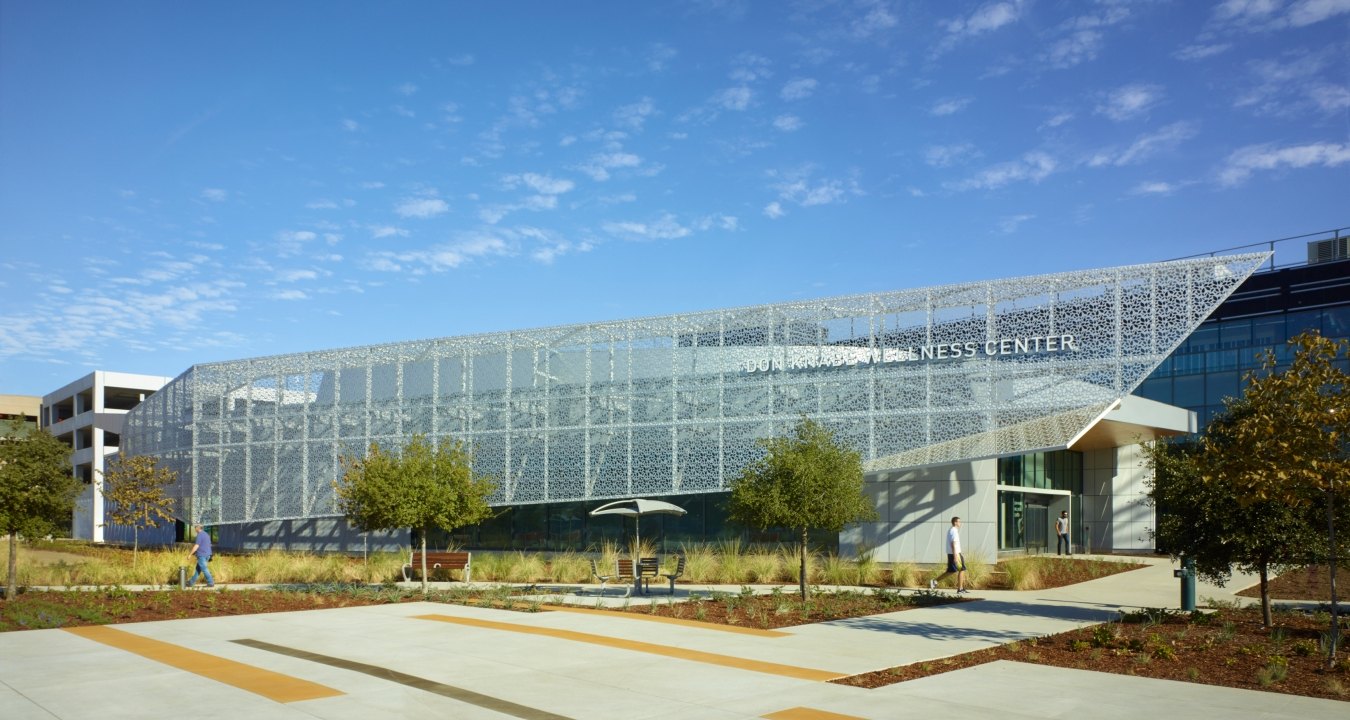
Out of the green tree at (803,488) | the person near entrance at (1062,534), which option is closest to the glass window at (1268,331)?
the person near entrance at (1062,534)

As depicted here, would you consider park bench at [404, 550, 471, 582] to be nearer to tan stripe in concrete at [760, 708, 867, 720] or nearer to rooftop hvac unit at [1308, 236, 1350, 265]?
tan stripe in concrete at [760, 708, 867, 720]

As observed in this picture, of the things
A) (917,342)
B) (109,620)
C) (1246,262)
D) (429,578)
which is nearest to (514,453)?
(429,578)

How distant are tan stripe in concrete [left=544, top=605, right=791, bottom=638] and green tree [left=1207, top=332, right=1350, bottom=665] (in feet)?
21.7

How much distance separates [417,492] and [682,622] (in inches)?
376

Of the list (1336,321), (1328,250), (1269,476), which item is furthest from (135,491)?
(1328,250)

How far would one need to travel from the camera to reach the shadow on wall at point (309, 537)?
41.7 meters

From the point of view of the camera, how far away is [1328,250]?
49844 millimetres

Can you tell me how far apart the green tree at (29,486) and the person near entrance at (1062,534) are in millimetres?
29328

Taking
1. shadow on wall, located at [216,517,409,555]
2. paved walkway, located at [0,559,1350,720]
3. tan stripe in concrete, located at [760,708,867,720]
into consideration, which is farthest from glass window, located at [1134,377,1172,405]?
tan stripe in concrete, located at [760,708,867,720]

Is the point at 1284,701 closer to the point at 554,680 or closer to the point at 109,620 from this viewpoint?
the point at 554,680

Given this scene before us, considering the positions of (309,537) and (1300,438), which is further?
(309,537)

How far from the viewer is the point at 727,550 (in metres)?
31.0

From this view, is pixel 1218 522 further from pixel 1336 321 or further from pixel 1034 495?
pixel 1336 321

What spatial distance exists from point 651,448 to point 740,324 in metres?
4.84
